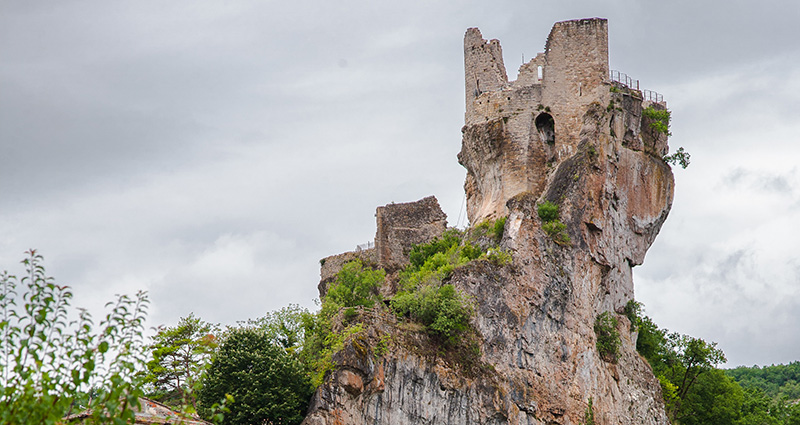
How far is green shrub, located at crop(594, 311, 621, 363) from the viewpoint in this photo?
51156 mm

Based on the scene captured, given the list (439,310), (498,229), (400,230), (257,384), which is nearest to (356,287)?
(439,310)

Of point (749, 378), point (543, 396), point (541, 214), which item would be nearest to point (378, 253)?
point (541, 214)

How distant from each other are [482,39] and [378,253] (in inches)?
458

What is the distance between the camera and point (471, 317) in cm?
4569

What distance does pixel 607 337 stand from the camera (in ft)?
169

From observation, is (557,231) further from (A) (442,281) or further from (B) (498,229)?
(A) (442,281)

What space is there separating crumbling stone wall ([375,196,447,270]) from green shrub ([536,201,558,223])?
8.06 meters

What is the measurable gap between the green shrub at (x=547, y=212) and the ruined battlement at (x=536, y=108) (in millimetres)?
2899

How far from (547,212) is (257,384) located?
652 inches

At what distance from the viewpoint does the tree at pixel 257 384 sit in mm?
39656

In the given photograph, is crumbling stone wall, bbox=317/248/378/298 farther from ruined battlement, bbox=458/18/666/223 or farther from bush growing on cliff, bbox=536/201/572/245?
bush growing on cliff, bbox=536/201/572/245

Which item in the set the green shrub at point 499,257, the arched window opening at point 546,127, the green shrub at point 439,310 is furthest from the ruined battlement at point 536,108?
the green shrub at point 439,310

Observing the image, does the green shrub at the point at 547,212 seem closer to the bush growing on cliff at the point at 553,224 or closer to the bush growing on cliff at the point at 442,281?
the bush growing on cliff at the point at 553,224

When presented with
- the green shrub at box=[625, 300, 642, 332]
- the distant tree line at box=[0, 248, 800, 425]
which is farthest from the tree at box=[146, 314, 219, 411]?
the green shrub at box=[625, 300, 642, 332]
